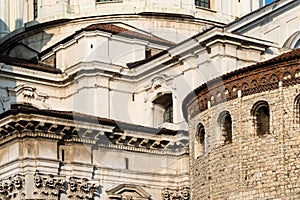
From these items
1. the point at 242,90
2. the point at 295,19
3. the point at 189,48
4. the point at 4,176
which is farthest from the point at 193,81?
the point at 242,90

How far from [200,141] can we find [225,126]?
118 cm

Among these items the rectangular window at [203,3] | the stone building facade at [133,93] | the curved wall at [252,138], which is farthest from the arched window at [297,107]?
the rectangular window at [203,3]

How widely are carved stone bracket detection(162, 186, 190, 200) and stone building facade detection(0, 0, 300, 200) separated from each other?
2cm

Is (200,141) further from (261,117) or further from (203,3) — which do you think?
(203,3)

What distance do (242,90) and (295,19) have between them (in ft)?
30.8

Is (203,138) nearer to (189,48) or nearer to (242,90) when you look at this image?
(242,90)

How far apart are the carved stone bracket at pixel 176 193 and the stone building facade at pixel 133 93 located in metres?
0.02

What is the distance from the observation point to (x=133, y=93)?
34500 mm

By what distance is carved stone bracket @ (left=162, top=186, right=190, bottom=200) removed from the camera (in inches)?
1198

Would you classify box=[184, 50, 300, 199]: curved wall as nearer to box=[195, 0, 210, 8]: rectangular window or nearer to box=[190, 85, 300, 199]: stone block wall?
box=[190, 85, 300, 199]: stone block wall

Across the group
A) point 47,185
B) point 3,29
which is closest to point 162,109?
point 47,185

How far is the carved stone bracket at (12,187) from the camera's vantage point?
2844 cm

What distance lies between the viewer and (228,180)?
24203mm

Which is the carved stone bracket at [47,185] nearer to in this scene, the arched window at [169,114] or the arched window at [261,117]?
the arched window at [169,114]
